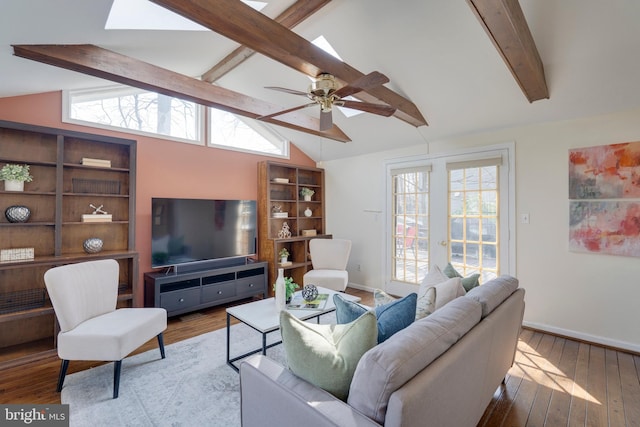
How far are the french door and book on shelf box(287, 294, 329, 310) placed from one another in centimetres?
198

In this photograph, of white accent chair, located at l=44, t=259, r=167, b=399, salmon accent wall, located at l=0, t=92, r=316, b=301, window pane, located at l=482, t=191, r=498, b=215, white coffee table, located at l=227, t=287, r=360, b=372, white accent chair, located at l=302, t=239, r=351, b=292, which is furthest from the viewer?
white accent chair, located at l=302, t=239, r=351, b=292

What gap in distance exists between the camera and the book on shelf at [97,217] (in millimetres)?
3113

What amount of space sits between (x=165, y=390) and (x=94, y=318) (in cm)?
87

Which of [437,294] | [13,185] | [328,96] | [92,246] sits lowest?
[437,294]

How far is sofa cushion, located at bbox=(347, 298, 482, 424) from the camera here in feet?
3.27

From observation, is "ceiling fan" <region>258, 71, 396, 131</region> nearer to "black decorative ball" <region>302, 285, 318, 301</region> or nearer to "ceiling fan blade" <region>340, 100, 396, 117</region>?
"ceiling fan blade" <region>340, 100, 396, 117</region>

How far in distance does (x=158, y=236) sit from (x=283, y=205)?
207cm

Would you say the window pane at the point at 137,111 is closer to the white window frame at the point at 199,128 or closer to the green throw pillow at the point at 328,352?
the white window frame at the point at 199,128

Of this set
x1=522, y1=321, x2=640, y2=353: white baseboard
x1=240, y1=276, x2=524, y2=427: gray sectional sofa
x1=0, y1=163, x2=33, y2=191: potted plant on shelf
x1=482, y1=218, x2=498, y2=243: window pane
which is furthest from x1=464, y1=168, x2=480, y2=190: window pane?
x1=0, y1=163, x2=33, y2=191: potted plant on shelf

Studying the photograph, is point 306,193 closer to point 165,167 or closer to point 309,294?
point 165,167

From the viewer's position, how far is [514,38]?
1.98 meters

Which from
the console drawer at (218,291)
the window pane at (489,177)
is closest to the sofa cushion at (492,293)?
the window pane at (489,177)

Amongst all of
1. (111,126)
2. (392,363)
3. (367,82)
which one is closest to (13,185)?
(111,126)

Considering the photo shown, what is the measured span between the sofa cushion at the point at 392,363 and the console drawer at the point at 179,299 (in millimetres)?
3039
